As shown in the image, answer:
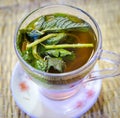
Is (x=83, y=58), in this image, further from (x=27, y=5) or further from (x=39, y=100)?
(x=27, y=5)

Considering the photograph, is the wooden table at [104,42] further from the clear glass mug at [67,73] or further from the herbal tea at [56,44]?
the herbal tea at [56,44]

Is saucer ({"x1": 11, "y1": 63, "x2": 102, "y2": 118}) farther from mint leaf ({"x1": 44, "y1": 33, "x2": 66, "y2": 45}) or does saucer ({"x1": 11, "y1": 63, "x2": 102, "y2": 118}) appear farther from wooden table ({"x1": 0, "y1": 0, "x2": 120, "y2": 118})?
mint leaf ({"x1": 44, "y1": 33, "x2": 66, "y2": 45})

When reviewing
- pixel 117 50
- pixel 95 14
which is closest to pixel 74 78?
pixel 117 50

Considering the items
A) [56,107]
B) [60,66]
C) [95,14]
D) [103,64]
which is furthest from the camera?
[95,14]

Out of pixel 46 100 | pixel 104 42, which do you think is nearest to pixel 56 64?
pixel 46 100

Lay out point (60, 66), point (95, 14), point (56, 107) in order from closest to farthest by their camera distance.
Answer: point (60, 66) < point (56, 107) < point (95, 14)

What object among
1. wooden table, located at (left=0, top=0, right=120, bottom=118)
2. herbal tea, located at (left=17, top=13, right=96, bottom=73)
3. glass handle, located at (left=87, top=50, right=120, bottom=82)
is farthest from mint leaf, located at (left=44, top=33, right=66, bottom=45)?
wooden table, located at (left=0, top=0, right=120, bottom=118)

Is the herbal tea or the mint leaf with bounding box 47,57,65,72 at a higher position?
the herbal tea
